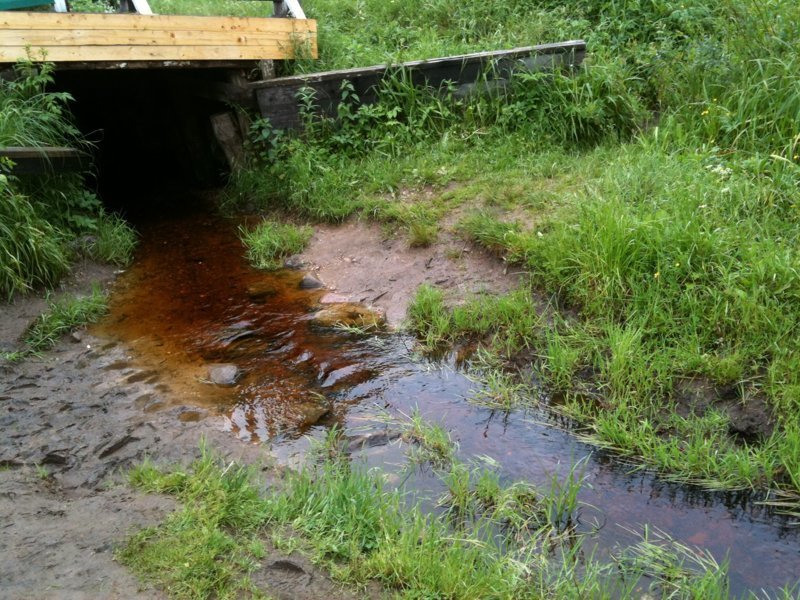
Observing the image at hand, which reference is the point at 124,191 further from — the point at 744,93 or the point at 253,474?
the point at 744,93

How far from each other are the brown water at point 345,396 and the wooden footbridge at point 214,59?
177 centimetres

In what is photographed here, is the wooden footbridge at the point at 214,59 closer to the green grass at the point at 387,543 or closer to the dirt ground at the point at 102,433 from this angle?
the dirt ground at the point at 102,433

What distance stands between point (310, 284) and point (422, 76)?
287 cm

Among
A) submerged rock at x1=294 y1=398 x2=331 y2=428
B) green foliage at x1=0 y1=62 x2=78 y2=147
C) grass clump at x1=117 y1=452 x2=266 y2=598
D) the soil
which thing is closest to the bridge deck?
green foliage at x1=0 y1=62 x2=78 y2=147

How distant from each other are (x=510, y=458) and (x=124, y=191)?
696 cm

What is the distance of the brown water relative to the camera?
388 cm

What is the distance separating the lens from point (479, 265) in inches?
246

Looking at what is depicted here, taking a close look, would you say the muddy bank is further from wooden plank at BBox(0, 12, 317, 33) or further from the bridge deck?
wooden plank at BBox(0, 12, 317, 33)

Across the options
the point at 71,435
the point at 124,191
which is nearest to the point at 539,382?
the point at 71,435

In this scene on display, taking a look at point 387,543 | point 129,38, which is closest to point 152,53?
point 129,38

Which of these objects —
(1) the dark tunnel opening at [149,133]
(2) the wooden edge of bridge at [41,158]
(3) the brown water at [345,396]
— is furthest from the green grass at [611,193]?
(2) the wooden edge of bridge at [41,158]

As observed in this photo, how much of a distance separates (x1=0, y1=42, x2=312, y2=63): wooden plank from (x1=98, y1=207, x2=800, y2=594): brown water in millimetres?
1959

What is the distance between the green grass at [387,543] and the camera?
3293 millimetres

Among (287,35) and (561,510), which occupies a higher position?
(287,35)
